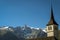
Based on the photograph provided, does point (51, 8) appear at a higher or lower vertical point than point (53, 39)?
higher

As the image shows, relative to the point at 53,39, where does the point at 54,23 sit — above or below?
above

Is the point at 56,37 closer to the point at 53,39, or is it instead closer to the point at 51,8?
the point at 53,39

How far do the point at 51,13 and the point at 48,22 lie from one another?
4.92 metres

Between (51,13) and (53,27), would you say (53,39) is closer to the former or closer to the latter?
(53,27)

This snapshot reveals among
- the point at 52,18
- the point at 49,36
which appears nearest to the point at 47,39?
the point at 49,36

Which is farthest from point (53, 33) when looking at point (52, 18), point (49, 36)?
point (52, 18)

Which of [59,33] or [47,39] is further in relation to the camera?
[59,33]

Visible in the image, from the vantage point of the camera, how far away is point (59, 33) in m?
103


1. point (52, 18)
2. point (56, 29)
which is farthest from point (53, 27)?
point (52, 18)

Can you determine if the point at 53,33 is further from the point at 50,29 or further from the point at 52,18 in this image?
the point at 52,18

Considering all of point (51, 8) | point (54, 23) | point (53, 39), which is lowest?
point (53, 39)

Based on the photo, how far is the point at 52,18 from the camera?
9962 cm

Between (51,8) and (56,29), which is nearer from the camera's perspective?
(56,29)

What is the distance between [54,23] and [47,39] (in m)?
6.53
